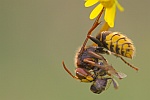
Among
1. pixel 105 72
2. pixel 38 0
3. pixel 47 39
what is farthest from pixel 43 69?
pixel 105 72

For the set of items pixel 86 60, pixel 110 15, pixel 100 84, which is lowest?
pixel 100 84

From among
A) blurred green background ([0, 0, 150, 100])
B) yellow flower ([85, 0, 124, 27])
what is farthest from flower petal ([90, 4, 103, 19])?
blurred green background ([0, 0, 150, 100])

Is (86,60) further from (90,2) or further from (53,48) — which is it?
(53,48)

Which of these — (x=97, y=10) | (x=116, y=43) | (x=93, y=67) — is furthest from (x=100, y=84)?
(x=97, y=10)

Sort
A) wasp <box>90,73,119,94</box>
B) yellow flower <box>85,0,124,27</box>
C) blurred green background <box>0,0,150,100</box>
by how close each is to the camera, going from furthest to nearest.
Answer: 1. blurred green background <box>0,0,150,100</box>
2. wasp <box>90,73,119,94</box>
3. yellow flower <box>85,0,124,27</box>

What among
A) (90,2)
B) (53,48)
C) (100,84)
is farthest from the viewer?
(53,48)

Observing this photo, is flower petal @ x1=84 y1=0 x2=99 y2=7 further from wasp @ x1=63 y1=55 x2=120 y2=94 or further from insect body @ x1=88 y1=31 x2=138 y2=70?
wasp @ x1=63 y1=55 x2=120 y2=94
